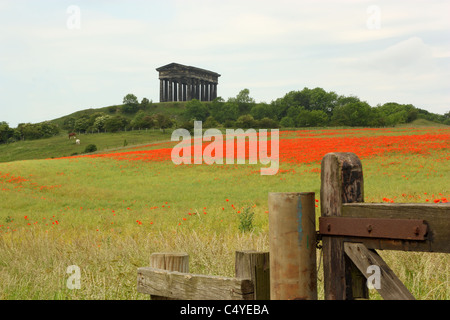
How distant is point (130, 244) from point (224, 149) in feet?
102

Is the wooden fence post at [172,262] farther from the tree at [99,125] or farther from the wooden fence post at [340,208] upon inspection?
the tree at [99,125]

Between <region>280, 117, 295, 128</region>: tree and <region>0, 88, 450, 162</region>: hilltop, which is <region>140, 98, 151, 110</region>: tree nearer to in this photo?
<region>0, 88, 450, 162</region>: hilltop

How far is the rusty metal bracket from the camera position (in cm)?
268

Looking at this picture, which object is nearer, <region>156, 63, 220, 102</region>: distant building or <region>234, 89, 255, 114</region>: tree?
<region>234, 89, 255, 114</region>: tree


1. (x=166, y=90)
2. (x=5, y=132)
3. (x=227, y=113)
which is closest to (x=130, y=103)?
(x=166, y=90)

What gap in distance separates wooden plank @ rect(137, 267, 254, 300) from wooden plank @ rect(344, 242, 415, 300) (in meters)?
0.76

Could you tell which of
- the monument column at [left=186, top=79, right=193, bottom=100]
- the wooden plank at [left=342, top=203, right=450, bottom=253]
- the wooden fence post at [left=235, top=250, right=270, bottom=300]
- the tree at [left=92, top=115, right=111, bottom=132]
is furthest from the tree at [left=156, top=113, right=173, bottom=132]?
the wooden plank at [left=342, top=203, right=450, bottom=253]

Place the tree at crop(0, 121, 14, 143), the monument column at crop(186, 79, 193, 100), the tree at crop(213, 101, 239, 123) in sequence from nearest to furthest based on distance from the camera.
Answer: the tree at crop(0, 121, 14, 143)
the tree at crop(213, 101, 239, 123)
the monument column at crop(186, 79, 193, 100)

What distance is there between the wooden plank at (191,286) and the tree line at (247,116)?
82.0 meters

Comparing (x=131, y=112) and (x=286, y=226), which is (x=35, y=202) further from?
(x=131, y=112)

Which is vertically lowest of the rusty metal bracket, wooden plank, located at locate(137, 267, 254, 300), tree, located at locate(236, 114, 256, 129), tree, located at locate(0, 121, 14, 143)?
wooden plank, located at locate(137, 267, 254, 300)

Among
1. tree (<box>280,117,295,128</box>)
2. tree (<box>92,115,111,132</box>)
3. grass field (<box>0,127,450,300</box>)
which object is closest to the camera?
grass field (<box>0,127,450,300</box>)

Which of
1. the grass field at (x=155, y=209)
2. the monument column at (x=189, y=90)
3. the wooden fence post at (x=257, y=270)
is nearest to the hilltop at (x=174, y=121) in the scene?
the monument column at (x=189, y=90)

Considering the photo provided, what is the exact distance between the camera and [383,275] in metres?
2.86
